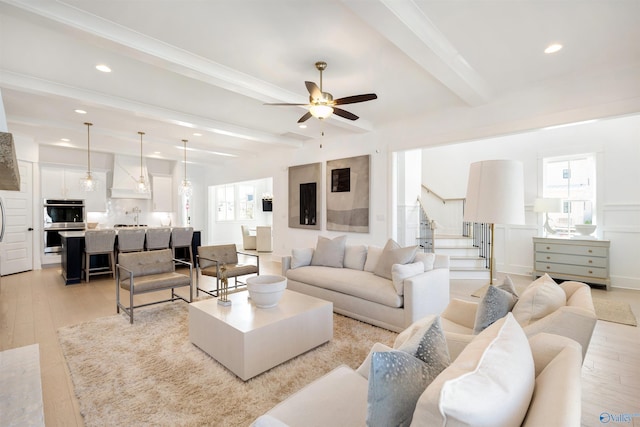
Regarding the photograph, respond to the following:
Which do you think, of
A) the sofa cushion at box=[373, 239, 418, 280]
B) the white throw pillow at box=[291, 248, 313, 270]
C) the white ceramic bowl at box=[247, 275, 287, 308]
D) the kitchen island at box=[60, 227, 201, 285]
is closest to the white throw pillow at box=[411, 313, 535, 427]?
the white ceramic bowl at box=[247, 275, 287, 308]

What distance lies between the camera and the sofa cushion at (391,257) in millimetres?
3449

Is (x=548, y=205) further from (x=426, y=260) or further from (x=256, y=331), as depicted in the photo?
(x=256, y=331)

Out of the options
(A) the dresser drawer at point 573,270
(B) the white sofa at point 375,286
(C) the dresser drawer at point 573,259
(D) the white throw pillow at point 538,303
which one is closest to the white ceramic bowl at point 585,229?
(C) the dresser drawer at point 573,259

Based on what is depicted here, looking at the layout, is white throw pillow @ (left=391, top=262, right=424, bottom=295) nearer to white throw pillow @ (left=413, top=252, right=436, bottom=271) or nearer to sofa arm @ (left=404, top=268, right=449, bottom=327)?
sofa arm @ (left=404, top=268, right=449, bottom=327)

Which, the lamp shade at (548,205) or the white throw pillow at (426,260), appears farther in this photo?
the lamp shade at (548,205)

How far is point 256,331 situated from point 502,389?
1854mm

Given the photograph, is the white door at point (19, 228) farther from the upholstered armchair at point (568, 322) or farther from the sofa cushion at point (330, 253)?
the upholstered armchair at point (568, 322)

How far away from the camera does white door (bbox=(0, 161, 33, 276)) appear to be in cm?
591

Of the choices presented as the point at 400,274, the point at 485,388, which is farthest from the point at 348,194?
the point at 485,388

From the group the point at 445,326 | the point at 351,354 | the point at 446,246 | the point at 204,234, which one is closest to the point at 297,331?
the point at 351,354

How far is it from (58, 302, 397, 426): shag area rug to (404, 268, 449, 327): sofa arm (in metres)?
0.35

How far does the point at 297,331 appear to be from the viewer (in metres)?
2.60

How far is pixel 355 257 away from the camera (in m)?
4.18

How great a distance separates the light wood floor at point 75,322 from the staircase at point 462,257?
0.25m
